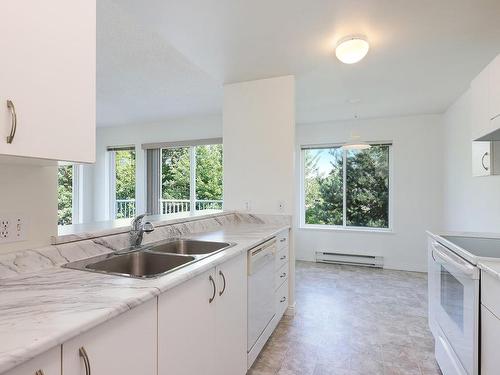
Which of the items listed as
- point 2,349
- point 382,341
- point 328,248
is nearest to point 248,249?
point 2,349

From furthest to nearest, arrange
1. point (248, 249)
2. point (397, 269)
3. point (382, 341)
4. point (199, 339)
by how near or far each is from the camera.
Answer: point (397, 269) < point (382, 341) < point (248, 249) < point (199, 339)

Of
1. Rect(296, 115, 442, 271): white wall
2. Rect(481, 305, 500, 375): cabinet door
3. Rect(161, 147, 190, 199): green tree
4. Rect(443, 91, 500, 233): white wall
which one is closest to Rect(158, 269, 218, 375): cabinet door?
Rect(481, 305, 500, 375): cabinet door

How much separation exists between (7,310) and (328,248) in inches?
183

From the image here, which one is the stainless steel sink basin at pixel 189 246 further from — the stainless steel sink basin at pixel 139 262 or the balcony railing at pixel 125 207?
the balcony railing at pixel 125 207

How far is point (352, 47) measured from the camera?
2.20m

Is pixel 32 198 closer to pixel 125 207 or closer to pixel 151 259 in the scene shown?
pixel 151 259

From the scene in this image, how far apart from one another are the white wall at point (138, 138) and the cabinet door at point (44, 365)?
4621 mm

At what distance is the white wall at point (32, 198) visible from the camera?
1143 mm

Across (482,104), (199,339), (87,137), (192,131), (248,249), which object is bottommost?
(199,339)

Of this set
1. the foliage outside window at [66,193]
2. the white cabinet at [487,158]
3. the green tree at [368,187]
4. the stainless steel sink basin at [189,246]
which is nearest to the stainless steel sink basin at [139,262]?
Result: the stainless steel sink basin at [189,246]

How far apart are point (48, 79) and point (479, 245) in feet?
7.99

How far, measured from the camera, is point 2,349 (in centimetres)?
62

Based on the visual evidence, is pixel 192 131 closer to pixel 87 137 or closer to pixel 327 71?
pixel 327 71

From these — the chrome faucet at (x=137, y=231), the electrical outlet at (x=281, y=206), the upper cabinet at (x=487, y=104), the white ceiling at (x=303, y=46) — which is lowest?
the chrome faucet at (x=137, y=231)
